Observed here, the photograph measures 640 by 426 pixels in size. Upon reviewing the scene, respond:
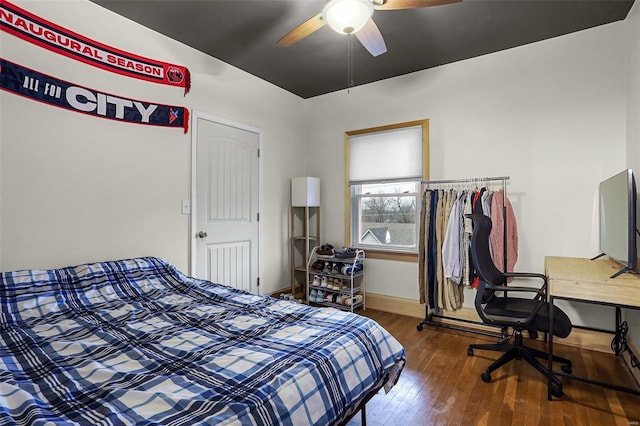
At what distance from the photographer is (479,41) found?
295 cm

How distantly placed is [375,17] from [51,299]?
2.95m

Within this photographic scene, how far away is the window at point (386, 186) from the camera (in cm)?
364

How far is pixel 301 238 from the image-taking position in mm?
4152

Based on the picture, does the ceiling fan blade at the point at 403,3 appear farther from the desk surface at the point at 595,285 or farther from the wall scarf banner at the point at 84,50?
the wall scarf banner at the point at 84,50

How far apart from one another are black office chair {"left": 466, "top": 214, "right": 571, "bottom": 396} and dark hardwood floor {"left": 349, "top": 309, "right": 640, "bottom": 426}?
0.32ft

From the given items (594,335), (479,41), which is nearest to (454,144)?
(479,41)

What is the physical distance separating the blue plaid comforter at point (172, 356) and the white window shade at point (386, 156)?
2.31 metres

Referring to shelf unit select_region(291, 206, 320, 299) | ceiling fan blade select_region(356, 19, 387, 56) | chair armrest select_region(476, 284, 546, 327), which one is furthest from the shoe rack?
chair armrest select_region(476, 284, 546, 327)

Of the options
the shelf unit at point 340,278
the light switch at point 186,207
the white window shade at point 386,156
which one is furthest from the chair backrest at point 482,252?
the light switch at point 186,207

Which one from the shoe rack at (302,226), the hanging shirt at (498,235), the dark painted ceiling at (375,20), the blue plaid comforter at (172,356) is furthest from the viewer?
the shoe rack at (302,226)

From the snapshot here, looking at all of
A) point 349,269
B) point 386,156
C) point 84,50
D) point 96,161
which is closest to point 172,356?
point 96,161

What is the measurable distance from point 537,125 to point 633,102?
641 mm

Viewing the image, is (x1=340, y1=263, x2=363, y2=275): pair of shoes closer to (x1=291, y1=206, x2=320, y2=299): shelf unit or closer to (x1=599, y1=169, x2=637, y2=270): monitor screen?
(x1=291, y1=206, x2=320, y2=299): shelf unit

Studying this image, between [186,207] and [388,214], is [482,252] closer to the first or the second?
[388,214]
